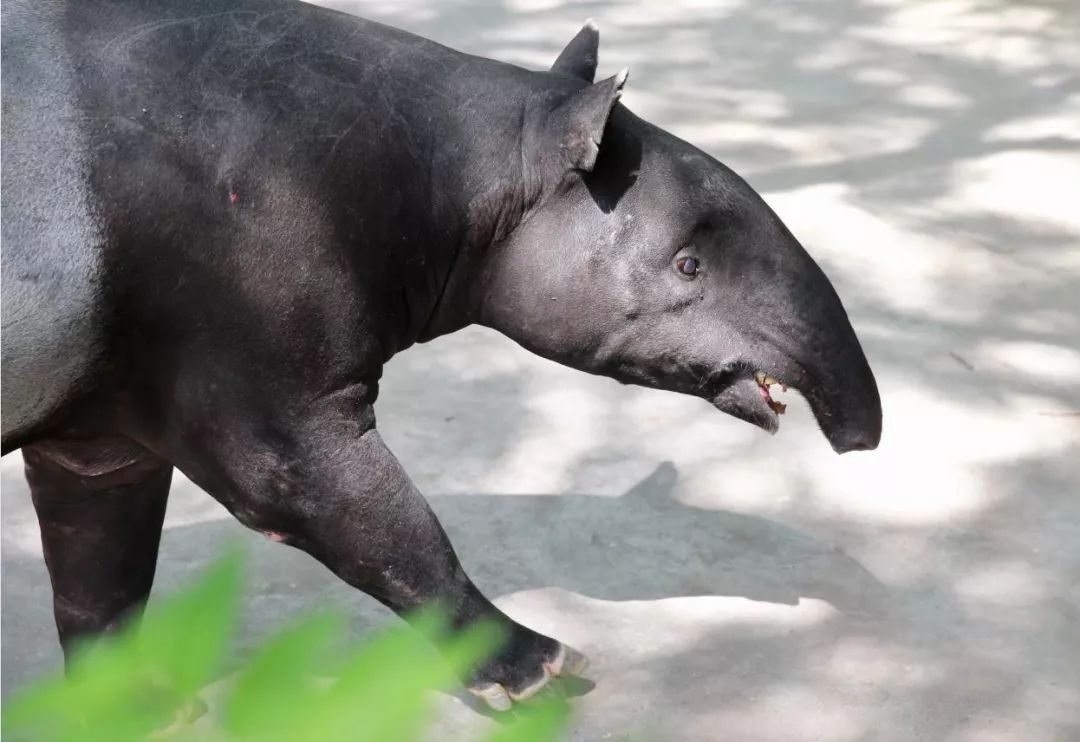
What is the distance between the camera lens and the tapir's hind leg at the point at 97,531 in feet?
9.09

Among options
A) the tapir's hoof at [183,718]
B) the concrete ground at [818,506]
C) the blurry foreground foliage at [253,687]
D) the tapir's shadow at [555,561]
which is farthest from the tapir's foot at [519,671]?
the blurry foreground foliage at [253,687]

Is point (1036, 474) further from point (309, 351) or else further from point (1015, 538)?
point (309, 351)

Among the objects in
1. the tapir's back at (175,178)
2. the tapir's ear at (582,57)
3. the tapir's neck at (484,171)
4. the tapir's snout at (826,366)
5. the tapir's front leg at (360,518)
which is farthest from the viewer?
the tapir's ear at (582,57)

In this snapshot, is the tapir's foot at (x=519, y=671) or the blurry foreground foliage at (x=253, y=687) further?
the tapir's foot at (x=519, y=671)

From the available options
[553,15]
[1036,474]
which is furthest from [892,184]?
[553,15]

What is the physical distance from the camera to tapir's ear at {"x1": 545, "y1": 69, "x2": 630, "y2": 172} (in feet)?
8.20

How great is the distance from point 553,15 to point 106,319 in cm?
542

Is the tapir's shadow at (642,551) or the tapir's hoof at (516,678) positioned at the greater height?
the tapir's hoof at (516,678)

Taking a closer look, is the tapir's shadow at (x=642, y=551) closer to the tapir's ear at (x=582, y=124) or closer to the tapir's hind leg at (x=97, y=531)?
the tapir's hind leg at (x=97, y=531)

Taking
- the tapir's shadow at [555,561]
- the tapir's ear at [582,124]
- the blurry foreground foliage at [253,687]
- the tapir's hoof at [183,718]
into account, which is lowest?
the tapir's shadow at [555,561]

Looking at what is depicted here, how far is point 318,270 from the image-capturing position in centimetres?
236

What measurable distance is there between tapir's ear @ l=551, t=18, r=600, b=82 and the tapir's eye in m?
0.48

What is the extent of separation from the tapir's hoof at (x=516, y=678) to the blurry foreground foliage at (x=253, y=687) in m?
2.13

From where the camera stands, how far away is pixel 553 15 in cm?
736
